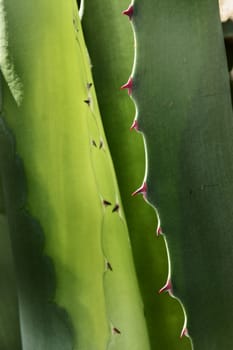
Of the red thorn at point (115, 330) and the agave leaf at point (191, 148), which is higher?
the agave leaf at point (191, 148)

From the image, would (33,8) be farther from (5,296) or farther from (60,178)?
(5,296)

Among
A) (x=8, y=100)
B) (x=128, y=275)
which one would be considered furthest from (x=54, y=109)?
(x=128, y=275)

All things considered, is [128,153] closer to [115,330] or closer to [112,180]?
[112,180]

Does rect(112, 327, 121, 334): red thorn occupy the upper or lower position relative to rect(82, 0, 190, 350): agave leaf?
lower

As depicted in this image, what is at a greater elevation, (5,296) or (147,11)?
(147,11)

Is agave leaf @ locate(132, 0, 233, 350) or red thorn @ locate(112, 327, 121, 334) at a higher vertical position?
agave leaf @ locate(132, 0, 233, 350)

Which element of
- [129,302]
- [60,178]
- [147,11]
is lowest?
[129,302]

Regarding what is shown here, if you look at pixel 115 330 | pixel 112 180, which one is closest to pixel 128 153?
pixel 112 180

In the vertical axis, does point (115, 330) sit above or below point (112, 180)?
below
